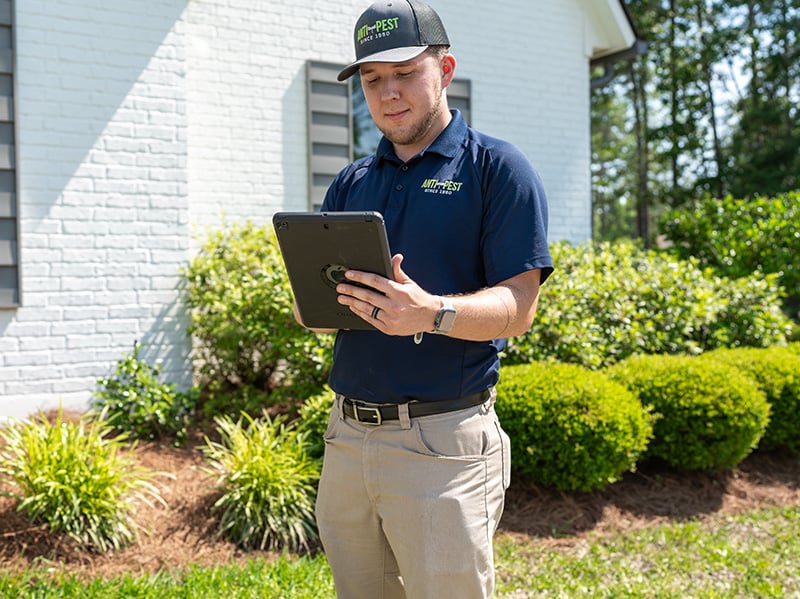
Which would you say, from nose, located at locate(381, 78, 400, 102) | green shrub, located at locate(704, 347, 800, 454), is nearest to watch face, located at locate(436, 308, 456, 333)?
nose, located at locate(381, 78, 400, 102)

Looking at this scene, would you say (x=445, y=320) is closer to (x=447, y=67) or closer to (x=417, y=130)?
(x=417, y=130)

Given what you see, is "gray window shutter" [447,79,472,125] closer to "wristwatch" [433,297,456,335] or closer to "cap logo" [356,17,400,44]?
"cap logo" [356,17,400,44]

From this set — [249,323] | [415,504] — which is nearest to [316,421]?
[249,323]

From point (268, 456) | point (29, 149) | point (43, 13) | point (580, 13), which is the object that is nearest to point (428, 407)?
A: point (268, 456)

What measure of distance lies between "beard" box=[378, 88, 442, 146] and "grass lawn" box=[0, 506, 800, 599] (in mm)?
2201

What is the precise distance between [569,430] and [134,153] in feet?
11.7

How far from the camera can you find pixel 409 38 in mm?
2092

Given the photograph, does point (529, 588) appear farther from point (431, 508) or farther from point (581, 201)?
point (581, 201)

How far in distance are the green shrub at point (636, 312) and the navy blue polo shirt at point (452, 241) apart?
11.5 feet

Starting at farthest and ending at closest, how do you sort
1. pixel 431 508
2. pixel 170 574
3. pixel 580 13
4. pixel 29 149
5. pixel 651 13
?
pixel 651 13 → pixel 580 13 → pixel 29 149 → pixel 170 574 → pixel 431 508

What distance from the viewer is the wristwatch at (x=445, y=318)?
6.06ft

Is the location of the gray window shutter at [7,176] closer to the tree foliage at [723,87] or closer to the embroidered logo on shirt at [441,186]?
the embroidered logo on shirt at [441,186]

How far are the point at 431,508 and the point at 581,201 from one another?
716cm

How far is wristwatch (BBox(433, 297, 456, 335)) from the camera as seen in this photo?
1.85 metres
